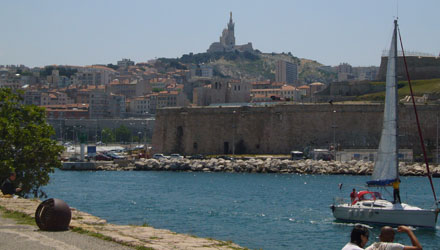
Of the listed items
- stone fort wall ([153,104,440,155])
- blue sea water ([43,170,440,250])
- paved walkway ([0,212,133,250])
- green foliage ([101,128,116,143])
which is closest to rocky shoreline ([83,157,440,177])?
blue sea water ([43,170,440,250])

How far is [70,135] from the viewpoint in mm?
89875

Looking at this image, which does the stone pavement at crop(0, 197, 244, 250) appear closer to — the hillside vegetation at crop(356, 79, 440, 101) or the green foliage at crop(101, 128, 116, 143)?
the hillside vegetation at crop(356, 79, 440, 101)

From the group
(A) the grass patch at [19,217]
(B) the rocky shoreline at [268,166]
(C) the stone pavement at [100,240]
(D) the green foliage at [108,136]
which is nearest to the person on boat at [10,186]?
(A) the grass patch at [19,217]

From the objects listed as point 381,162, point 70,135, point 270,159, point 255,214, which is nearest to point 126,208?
point 255,214

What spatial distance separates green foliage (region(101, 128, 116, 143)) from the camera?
269 ft

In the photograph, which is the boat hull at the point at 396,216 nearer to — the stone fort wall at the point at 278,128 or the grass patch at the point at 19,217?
the grass patch at the point at 19,217

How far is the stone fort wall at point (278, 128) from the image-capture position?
158ft

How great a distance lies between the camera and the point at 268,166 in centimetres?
4359

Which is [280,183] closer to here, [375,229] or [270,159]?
[270,159]

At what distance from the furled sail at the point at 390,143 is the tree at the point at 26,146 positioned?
9.43 meters

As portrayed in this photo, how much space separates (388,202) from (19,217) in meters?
12.0

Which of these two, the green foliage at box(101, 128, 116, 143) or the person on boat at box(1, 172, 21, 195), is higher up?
the person on boat at box(1, 172, 21, 195)

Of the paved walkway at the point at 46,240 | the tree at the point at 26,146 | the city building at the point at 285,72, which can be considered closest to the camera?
the paved walkway at the point at 46,240

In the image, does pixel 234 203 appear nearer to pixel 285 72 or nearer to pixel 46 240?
pixel 46 240
